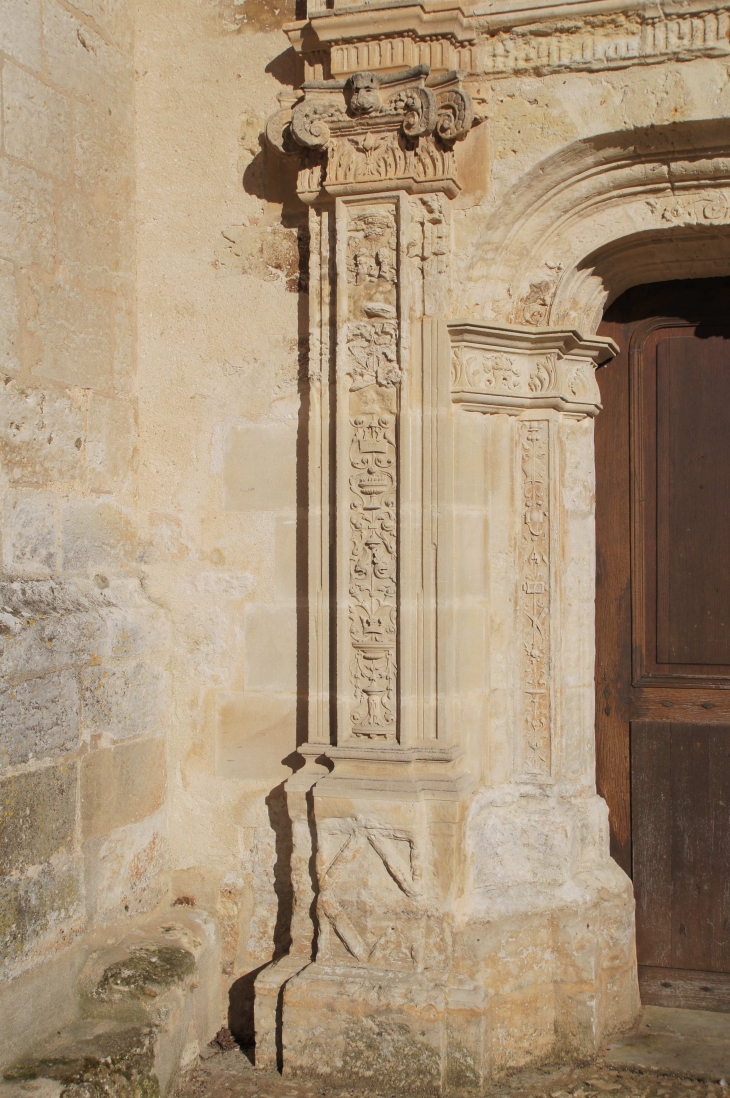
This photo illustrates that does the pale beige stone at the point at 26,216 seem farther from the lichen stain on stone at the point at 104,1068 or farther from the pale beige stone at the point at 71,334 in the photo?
the lichen stain on stone at the point at 104,1068

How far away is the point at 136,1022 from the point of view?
3.20 m

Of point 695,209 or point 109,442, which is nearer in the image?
point 695,209

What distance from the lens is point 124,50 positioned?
3787mm

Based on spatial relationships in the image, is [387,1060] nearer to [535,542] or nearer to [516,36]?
[535,542]

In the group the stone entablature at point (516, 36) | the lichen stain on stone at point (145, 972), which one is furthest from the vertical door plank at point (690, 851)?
the stone entablature at point (516, 36)

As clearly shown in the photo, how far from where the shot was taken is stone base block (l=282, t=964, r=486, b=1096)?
324cm

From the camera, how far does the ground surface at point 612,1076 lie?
3273 millimetres

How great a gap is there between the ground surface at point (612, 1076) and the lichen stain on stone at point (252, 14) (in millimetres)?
3508

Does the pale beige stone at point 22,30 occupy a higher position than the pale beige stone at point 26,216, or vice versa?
the pale beige stone at point 22,30

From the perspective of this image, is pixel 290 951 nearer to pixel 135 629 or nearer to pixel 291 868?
pixel 291 868

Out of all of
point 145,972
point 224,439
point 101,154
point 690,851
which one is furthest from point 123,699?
point 690,851

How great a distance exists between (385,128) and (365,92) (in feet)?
0.41

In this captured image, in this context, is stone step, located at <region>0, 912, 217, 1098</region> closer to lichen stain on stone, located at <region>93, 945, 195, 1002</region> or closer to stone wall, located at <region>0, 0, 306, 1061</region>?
lichen stain on stone, located at <region>93, 945, 195, 1002</region>

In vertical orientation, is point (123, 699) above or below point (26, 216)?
below
